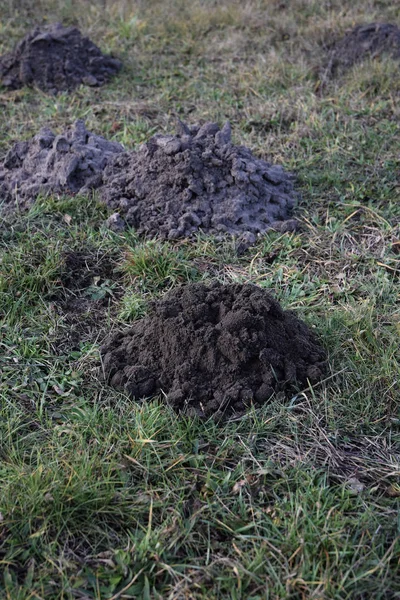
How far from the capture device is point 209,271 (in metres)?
4.13

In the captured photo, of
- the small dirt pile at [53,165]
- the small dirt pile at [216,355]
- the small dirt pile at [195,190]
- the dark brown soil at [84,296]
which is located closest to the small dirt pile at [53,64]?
the small dirt pile at [53,165]

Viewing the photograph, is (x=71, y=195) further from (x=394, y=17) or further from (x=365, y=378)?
(x=394, y=17)

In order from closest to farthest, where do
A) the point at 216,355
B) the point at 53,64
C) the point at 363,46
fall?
the point at 216,355
the point at 53,64
the point at 363,46

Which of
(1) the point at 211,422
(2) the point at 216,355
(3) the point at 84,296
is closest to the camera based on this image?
(1) the point at 211,422

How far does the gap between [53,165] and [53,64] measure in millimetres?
2096

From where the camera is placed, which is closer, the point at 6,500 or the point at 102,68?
the point at 6,500

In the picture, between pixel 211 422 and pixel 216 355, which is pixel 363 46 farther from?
pixel 211 422

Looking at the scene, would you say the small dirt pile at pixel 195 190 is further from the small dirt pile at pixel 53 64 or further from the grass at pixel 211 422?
the small dirt pile at pixel 53 64

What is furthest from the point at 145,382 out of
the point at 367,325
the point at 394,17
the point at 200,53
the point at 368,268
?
the point at 394,17

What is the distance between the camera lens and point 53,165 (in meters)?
4.87

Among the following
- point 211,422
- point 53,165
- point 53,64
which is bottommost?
point 211,422

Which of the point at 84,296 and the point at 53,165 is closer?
the point at 84,296

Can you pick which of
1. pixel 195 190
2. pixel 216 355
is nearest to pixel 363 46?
pixel 195 190

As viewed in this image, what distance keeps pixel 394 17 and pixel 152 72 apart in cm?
286
